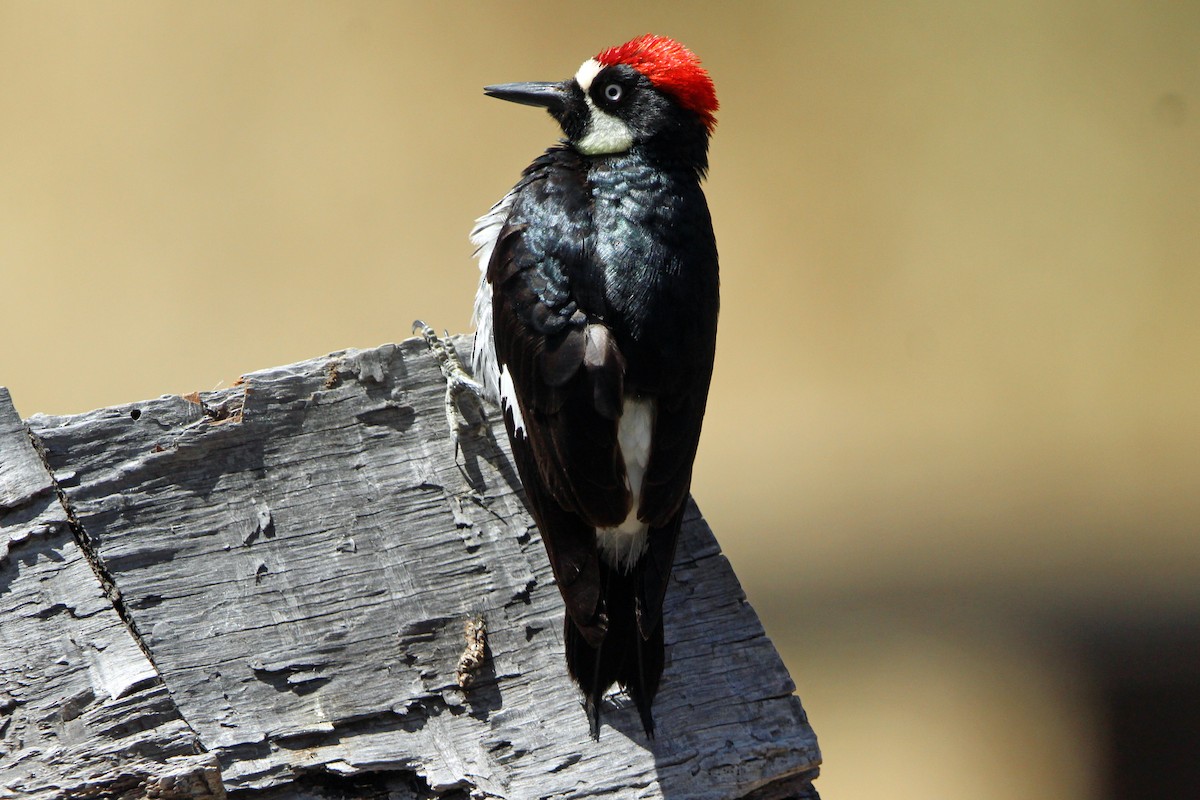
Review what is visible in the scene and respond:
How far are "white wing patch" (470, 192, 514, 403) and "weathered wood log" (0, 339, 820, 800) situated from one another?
166 mm

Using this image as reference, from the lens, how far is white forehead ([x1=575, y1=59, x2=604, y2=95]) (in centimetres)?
292

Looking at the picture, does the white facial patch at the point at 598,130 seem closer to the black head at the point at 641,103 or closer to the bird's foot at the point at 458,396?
the black head at the point at 641,103

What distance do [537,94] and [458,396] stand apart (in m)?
0.93

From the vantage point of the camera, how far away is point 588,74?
2936 mm

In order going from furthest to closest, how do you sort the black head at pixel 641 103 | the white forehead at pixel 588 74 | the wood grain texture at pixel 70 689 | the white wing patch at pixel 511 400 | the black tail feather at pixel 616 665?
the white forehead at pixel 588 74 < the black head at pixel 641 103 < the white wing patch at pixel 511 400 < the black tail feather at pixel 616 665 < the wood grain texture at pixel 70 689

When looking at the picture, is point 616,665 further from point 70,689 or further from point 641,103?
point 641,103

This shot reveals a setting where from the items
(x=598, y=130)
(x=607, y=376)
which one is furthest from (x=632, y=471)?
(x=598, y=130)

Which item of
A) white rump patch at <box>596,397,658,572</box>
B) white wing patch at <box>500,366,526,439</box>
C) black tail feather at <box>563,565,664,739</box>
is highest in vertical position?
white wing patch at <box>500,366,526,439</box>

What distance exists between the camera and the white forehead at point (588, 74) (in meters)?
2.92

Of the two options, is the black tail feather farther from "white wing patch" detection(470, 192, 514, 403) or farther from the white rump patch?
"white wing patch" detection(470, 192, 514, 403)

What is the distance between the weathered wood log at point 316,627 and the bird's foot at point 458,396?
0.04m

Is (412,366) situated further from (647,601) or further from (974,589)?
(974,589)

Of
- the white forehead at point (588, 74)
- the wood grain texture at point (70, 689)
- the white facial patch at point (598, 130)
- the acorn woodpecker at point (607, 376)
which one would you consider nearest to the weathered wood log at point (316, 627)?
the wood grain texture at point (70, 689)

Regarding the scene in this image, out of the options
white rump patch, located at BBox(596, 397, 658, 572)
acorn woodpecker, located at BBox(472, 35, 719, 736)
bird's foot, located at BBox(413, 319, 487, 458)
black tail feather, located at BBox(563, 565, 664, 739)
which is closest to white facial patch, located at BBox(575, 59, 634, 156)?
acorn woodpecker, located at BBox(472, 35, 719, 736)
